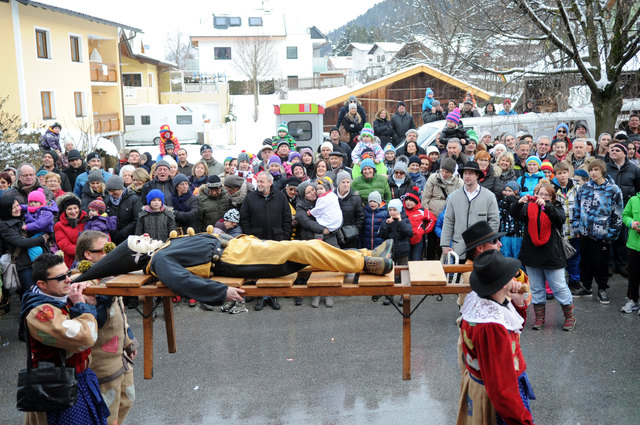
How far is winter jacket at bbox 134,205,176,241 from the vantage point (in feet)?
28.5

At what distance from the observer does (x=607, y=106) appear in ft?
39.3

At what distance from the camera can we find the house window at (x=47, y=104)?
82.2 feet

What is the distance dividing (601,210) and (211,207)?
5.68m

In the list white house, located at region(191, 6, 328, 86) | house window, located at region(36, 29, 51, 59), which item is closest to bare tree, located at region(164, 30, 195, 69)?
white house, located at region(191, 6, 328, 86)

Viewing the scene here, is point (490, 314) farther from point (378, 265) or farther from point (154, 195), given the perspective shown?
point (154, 195)

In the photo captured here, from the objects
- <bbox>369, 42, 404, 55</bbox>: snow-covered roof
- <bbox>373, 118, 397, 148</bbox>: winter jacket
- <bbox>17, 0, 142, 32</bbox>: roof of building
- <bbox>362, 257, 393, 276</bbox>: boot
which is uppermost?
<bbox>369, 42, 404, 55</bbox>: snow-covered roof

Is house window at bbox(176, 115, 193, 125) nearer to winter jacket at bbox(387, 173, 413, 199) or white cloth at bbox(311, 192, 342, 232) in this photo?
winter jacket at bbox(387, 173, 413, 199)

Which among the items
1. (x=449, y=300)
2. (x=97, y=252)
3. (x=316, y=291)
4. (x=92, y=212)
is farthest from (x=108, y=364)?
(x=449, y=300)

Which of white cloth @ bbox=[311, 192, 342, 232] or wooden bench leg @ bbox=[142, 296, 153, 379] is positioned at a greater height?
white cloth @ bbox=[311, 192, 342, 232]

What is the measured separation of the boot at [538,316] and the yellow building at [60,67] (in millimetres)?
15594

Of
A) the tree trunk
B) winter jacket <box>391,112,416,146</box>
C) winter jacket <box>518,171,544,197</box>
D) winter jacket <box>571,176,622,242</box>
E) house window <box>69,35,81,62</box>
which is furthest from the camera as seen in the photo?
house window <box>69,35,81,62</box>

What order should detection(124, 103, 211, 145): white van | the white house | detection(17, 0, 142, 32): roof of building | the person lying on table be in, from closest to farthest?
the person lying on table < detection(17, 0, 142, 32): roof of building < detection(124, 103, 211, 145): white van < the white house

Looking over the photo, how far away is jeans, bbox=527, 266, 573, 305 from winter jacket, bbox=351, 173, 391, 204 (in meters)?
2.64

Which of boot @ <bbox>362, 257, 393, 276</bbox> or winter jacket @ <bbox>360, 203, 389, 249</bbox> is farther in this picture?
winter jacket @ <bbox>360, 203, 389, 249</bbox>
